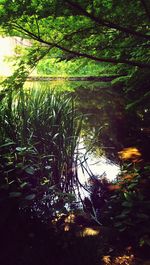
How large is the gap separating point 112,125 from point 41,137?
329 centimetres

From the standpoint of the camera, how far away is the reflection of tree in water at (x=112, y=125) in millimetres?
4895

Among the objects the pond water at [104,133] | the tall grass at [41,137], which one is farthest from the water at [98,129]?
the tall grass at [41,137]

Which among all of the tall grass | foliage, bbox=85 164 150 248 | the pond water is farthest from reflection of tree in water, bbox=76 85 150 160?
foliage, bbox=85 164 150 248

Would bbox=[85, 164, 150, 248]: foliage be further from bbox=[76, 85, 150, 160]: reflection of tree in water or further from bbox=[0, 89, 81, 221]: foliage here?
bbox=[76, 85, 150, 160]: reflection of tree in water

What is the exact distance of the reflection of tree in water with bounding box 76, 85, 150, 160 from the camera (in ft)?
16.1

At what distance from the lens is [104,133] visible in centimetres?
574

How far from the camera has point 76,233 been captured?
2.43m

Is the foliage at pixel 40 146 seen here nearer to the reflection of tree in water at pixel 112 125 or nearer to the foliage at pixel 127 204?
the foliage at pixel 127 204

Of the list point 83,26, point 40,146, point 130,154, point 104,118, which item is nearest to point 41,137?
point 40,146

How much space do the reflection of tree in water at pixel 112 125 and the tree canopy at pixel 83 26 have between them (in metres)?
0.74

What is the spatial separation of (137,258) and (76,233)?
50 cm

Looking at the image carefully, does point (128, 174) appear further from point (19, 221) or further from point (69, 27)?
point (69, 27)

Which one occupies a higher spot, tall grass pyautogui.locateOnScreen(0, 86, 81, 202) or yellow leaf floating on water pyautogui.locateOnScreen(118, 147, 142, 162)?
tall grass pyautogui.locateOnScreen(0, 86, 81, 202)

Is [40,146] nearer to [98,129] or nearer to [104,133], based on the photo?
[98,129]
